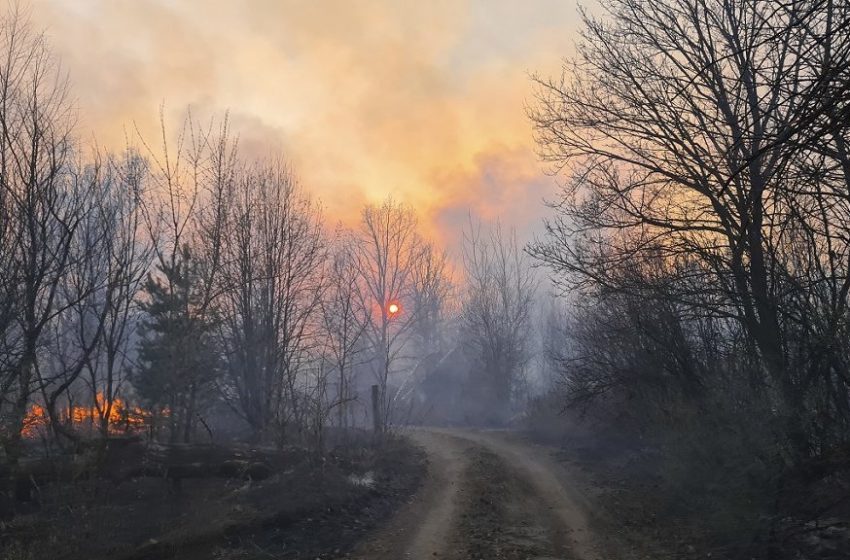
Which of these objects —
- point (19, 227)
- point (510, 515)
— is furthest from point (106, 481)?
point (510, 515)

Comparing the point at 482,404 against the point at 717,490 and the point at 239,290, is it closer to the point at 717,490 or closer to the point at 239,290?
the point at 239,290

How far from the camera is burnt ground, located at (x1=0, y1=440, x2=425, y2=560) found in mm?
8484

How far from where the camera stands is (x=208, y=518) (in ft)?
32.1

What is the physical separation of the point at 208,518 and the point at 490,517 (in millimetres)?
5410

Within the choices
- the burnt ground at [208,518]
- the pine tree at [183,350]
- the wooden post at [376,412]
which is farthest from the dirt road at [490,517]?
the pine tree at [183,350]

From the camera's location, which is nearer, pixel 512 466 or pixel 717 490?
pixel 717 490

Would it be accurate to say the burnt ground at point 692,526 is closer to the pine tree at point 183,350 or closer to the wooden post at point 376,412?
the wooden post at point 376,412

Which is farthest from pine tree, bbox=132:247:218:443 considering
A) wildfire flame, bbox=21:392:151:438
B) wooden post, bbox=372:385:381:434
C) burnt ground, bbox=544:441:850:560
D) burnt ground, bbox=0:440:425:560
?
burnt ground, bbox=544:441:850:560

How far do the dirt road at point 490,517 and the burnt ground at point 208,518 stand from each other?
2.63ft

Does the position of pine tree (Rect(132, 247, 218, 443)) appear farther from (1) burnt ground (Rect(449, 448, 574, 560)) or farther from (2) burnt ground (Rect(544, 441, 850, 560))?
(2) burnt ground (Rect(544, 441, 850, 560))

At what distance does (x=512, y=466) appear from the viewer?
16.9m

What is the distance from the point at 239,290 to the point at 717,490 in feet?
49.6

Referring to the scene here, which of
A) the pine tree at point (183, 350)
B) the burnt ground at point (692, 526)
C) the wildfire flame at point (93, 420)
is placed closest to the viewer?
the burnt ground at point (692, 526)

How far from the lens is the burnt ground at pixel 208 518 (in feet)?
27.8
